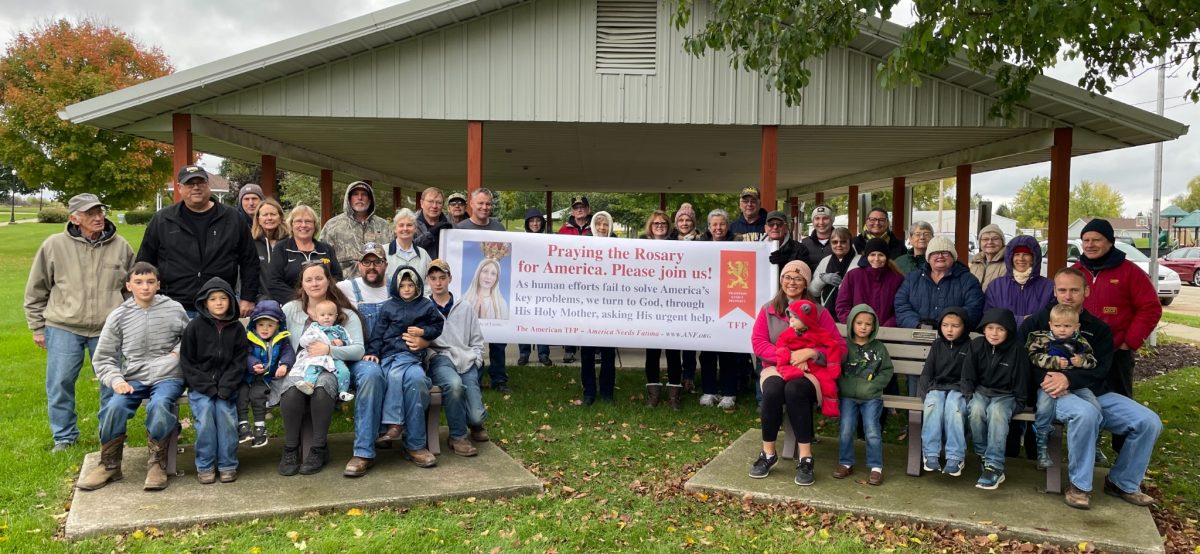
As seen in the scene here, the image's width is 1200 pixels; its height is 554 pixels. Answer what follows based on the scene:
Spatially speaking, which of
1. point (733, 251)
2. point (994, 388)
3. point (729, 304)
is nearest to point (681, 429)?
point (729, 304)

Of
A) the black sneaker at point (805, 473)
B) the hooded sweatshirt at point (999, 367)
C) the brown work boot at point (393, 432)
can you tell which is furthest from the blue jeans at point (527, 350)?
the hooded sweatshirt at point (999, 367)

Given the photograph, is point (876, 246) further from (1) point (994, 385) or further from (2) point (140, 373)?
(2) point (140, 373)

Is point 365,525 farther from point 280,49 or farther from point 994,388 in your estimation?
point 280,49

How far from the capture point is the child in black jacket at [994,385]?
4660 mm

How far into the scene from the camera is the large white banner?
648cm

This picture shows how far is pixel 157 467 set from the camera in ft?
A: 15.0

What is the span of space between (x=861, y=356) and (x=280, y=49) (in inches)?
264

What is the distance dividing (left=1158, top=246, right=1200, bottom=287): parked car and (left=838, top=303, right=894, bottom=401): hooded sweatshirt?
97.2 feet

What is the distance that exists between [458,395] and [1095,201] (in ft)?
289

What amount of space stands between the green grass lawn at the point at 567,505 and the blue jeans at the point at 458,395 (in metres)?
0.45

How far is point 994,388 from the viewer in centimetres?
471

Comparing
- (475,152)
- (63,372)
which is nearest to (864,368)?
(475,152)

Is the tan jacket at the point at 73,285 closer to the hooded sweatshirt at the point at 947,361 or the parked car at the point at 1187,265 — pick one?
the hooded sweatshirt at the point at 947,361

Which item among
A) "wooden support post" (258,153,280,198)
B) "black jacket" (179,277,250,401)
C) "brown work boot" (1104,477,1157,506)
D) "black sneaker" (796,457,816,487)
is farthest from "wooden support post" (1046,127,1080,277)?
"wooden support post" (258,153,280,198)
